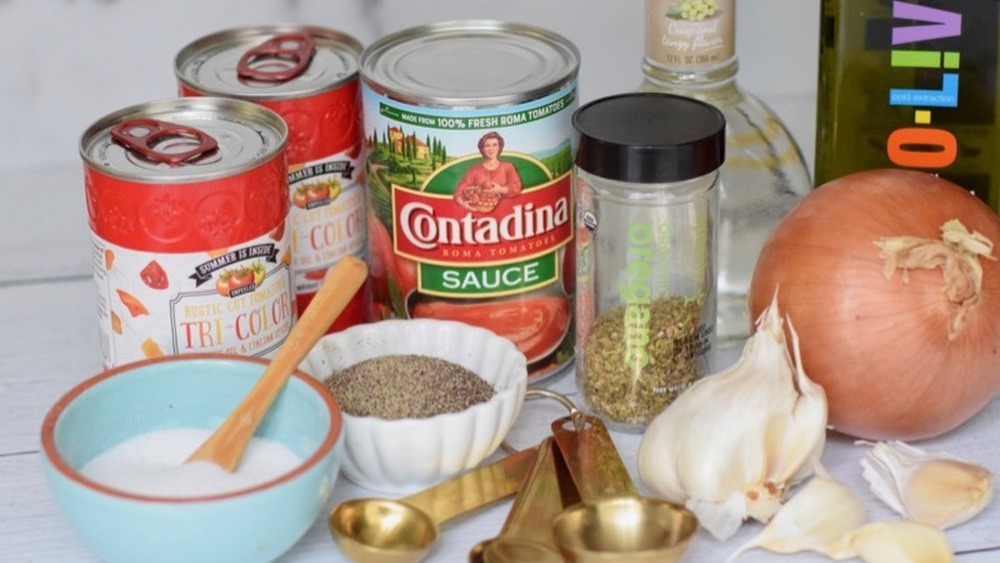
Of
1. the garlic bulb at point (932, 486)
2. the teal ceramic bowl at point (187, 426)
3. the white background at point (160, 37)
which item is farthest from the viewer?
the white background at point (160, 37)

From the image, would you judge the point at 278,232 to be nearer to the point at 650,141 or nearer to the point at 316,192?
the point at 316,192

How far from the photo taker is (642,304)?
1.01 m

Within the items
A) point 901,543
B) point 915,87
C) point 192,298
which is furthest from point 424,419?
point 915,87

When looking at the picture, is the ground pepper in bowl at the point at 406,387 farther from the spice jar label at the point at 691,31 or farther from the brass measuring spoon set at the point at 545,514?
the spice jar label at the point at 691,31

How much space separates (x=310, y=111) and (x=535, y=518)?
32cm

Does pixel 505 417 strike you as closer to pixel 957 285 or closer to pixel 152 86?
pixel 957 285

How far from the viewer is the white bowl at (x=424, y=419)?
0.92 metres

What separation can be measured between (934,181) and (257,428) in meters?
0.44

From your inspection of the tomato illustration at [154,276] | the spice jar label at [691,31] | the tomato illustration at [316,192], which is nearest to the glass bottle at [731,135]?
the spice jar label at [691,31]

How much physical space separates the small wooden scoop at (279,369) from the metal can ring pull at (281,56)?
17 cm

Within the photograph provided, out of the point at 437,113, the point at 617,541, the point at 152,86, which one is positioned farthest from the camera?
the point at 152,86

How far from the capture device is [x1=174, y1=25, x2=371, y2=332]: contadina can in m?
1.06

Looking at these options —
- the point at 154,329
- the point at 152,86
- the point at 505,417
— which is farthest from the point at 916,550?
the point at 152,86

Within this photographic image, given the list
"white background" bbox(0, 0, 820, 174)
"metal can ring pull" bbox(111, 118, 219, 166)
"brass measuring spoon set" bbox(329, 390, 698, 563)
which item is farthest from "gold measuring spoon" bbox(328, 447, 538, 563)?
"white background" bbox(0, 0, 820, 174)
